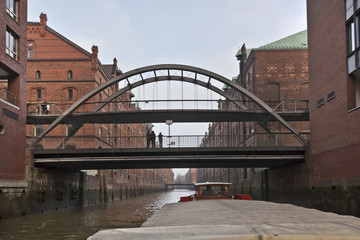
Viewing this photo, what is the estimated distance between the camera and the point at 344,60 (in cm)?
2212

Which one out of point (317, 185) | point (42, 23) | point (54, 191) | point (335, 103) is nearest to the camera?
point (335, 103)

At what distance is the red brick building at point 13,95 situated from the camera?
77.3 feet

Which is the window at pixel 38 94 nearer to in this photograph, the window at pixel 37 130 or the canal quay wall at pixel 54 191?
the window at pixel 37 130

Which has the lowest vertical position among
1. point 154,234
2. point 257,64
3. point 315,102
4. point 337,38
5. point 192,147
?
point 154,234

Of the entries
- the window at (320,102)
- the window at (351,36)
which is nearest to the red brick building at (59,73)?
the window at (320,102)

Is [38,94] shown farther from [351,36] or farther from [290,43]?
[351,36]

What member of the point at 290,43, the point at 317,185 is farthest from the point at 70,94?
the point at 317,185

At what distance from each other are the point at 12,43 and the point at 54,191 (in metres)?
12.3

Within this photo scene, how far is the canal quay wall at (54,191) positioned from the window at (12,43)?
6.94m

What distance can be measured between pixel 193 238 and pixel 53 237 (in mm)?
13266

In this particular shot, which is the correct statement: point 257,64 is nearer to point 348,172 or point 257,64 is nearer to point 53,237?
point 348,172

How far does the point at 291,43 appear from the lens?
153 ft

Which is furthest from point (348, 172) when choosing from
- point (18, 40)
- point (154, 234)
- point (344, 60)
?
point (18, 40)

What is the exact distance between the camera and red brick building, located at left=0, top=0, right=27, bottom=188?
77.3 feet
